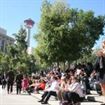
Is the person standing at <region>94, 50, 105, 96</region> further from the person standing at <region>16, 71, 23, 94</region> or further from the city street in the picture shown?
the person standing at <region>16, 71, 23, 94</region>

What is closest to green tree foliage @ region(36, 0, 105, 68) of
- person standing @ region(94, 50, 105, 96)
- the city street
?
the city street

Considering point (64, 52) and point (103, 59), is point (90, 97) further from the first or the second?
point (64, 52)

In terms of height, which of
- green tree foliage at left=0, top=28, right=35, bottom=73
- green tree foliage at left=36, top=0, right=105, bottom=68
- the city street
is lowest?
the city street

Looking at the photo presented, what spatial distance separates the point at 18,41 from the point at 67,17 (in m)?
24.5

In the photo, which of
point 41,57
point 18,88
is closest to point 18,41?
point 41,57

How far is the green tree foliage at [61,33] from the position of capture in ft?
103

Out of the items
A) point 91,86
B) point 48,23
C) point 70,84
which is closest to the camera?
point 70,84

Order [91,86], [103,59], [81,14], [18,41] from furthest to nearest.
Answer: [18,41], [81,14], [91,86], [103,59]

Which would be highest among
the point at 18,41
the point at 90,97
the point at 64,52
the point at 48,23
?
the point at 18,41

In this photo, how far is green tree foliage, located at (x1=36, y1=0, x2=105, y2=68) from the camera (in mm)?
31312

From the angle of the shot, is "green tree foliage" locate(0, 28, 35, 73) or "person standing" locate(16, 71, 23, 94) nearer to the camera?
"person standing" locate(16, 71, 23, 94)

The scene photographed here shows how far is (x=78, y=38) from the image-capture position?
31.9 metres

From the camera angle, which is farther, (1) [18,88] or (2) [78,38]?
(2) [78,38]

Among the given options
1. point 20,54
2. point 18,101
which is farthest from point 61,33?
point 20,54
